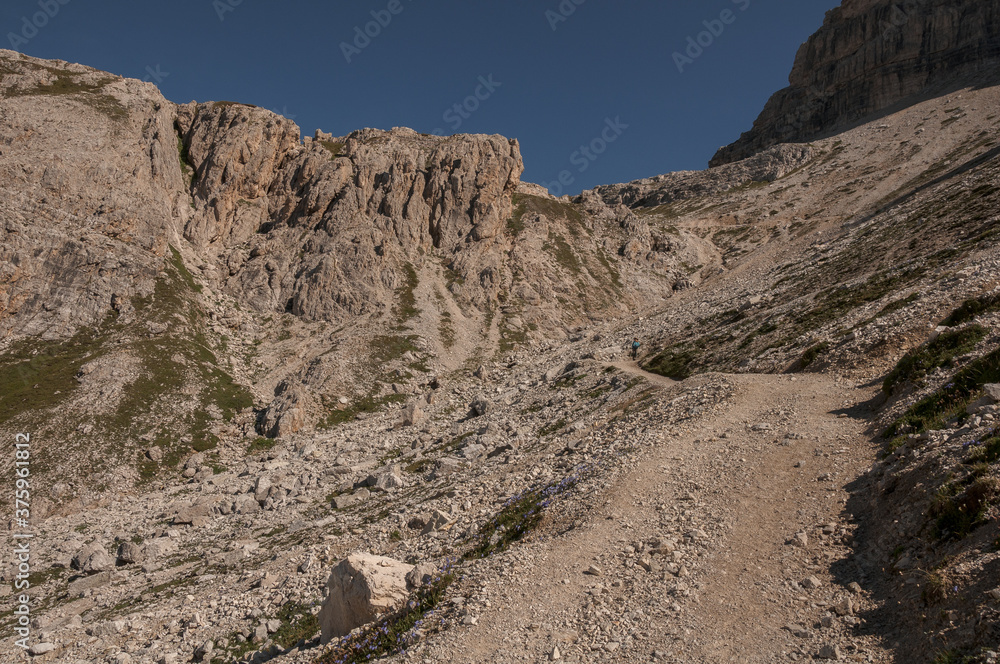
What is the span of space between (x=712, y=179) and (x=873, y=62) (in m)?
58.8

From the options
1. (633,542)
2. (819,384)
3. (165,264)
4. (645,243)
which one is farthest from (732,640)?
(645,243)

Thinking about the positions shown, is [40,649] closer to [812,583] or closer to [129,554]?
[129,554]

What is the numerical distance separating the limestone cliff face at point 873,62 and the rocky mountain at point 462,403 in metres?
54.0

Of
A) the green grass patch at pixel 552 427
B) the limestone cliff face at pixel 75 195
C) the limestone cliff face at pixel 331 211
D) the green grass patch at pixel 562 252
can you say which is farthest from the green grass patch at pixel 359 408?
the green grass patch at pixel 562 252

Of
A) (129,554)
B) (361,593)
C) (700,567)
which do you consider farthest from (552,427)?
(129,554)

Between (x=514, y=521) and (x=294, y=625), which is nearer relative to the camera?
(x=514, y=521)

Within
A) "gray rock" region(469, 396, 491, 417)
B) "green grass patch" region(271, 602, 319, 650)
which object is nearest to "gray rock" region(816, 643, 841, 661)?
"green grass patch" region(271, 602, 319, 650)

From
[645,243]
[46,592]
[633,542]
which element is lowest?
[633,542]

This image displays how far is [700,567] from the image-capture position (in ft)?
41.2

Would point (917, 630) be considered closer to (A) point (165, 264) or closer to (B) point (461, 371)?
(B) point (461, 371)

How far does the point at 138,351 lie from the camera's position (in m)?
50.3

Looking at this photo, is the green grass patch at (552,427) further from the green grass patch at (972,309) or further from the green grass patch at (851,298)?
the green grass patch at (972,309)

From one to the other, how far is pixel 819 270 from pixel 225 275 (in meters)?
67.6

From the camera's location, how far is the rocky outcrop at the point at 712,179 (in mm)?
141125
